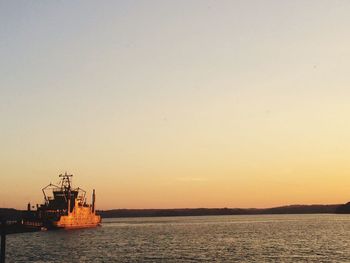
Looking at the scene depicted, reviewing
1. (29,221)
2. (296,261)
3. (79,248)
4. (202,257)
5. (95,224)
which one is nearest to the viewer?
(296,261)

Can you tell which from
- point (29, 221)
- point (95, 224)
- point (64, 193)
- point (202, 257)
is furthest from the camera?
point (95, 224)

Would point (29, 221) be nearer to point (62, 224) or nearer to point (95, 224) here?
point (62, 224)

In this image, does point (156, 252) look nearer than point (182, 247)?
Yes

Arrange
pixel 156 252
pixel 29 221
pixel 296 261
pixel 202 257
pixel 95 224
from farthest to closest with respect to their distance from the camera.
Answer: pixel 95 224
pixel 29 221
pixel 156 252
pixel 202 257
pixel 296 261

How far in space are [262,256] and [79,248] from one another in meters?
28.9

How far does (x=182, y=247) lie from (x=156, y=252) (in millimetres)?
9747

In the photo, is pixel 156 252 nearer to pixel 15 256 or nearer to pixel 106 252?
pixel 106 252

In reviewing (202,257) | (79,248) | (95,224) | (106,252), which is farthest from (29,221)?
(202,257)

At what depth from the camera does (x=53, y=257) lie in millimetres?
67500

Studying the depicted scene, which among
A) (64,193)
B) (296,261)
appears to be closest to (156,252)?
(296,261)

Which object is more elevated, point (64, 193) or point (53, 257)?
point (64, 193)

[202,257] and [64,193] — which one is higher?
[64,193]

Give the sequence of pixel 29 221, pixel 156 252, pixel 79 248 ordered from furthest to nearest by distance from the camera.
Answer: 1. pixel 29 221
2. pixel 79 248
3. pixel 156 252

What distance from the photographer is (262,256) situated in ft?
219
